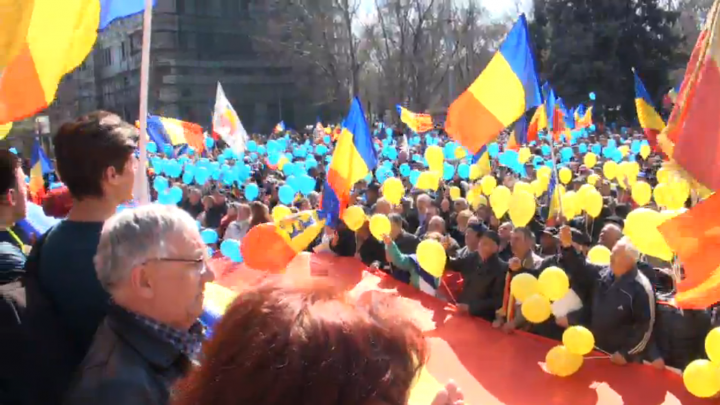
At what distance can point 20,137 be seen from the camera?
30984 millimetres

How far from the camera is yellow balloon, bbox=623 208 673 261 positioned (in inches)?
177

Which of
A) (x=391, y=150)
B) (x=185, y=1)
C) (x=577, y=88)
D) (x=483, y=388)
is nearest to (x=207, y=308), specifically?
(x=483, y=388)

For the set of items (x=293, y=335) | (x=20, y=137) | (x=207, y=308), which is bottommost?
(x=20, y=137)

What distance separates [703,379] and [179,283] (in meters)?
2.60

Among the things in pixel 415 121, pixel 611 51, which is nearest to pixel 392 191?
pixel 415 121

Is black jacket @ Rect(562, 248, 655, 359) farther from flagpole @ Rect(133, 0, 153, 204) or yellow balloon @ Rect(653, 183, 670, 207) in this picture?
flagpole @ Rect(133, 0, 153, 204)

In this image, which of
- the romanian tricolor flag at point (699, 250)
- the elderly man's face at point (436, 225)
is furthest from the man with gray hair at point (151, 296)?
the elderly man's face at point (436, 225)

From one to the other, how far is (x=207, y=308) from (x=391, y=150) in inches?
568

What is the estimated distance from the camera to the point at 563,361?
3.67 m

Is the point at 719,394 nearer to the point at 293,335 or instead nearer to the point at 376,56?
the point at 293,335

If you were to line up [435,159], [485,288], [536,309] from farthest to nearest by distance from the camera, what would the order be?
1. [435,159]
2. [485,288]
3. [536,309]

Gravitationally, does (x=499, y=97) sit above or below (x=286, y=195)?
above

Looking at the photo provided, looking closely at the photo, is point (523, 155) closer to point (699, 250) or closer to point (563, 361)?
point (563, 361)

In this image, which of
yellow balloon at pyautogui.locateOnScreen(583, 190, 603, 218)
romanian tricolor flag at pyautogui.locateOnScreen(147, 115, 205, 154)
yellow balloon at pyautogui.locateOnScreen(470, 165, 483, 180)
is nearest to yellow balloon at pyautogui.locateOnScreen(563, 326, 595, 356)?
yellow balloon at pyautogui.locateOnScreen(583, 190, 603, 218)
